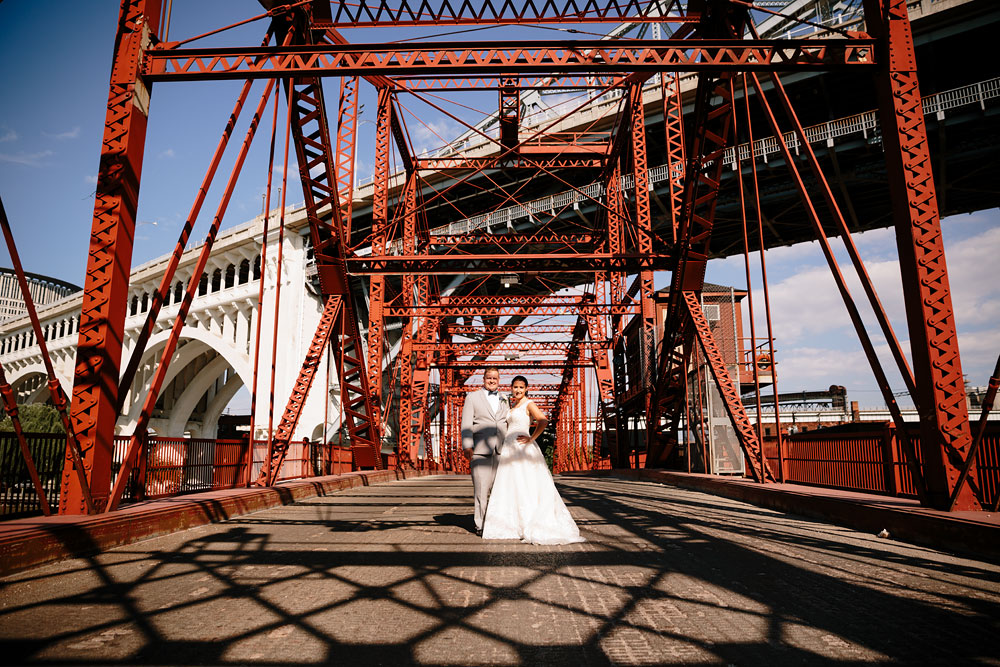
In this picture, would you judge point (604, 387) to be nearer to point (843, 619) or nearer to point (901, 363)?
point (901, 363)

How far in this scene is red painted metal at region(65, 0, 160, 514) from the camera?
6520 mm

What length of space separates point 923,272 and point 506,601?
237 inches

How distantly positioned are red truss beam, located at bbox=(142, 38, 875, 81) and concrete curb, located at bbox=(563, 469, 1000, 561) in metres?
5.34

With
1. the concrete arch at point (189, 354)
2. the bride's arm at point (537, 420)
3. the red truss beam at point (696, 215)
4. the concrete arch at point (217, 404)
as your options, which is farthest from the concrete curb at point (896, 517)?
the concrete arch at point (217, 404)

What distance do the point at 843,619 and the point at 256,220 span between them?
38.1 meters

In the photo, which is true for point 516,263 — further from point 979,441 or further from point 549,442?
point 549,442

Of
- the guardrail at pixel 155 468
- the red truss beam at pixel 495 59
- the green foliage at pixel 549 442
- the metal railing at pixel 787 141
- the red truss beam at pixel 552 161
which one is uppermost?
the metal railing at pixel 787 141

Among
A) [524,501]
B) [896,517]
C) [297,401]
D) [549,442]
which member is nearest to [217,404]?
[549,442]

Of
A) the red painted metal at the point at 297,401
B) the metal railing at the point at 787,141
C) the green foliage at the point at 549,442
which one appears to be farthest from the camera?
the green foliage at the point at 549,442

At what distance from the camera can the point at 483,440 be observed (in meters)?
7.07

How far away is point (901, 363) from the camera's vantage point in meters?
6.79

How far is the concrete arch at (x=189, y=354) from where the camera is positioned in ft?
122

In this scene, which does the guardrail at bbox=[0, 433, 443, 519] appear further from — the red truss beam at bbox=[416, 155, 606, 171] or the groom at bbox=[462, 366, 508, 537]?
the red truss beam at bbox=[416, 155, 606, 171]

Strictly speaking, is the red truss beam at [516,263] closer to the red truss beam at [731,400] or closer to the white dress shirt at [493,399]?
the red truss beam at [731,400]
